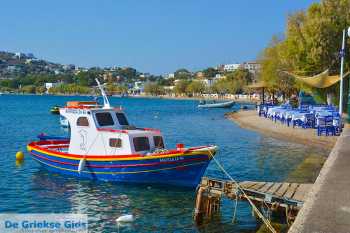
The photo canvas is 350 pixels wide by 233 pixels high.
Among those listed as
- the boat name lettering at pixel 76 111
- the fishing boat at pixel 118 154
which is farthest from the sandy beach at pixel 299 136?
the boat name lettering at pixel 76 111

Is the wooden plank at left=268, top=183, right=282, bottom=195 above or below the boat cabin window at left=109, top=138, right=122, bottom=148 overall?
below

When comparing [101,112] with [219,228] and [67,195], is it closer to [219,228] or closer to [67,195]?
[67,195]

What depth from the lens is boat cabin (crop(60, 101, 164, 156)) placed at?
21344 mm

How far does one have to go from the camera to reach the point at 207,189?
15391 mm

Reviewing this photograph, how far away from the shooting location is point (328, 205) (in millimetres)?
9930

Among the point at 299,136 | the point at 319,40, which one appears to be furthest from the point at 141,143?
the point at 319,40

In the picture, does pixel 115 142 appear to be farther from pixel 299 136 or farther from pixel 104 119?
pixel 299 136

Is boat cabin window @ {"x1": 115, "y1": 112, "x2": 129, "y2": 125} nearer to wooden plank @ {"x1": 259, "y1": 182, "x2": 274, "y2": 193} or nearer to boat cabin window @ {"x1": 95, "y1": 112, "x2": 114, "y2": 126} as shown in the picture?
boat cabin window @ {"x1": 95, "y1": 112, "x2": 114, "y2": 126}

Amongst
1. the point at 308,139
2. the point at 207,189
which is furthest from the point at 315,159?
the point at 207,189

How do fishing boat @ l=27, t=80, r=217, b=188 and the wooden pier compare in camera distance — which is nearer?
the wooden pier

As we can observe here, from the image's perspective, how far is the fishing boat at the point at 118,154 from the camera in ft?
65.2

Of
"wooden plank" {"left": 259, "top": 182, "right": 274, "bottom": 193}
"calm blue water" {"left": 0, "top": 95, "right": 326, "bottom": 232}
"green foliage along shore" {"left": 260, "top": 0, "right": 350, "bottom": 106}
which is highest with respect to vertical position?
"green foliage along shore" {"left": 260, "top": 0, "right": 350, "bottom": 106}

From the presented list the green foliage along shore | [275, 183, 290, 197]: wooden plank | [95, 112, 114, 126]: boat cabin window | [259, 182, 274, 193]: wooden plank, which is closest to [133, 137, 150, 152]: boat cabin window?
[95, 112, 114, 126]: boat cabin window

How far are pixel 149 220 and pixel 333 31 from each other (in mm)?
34227
